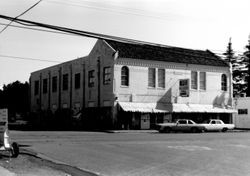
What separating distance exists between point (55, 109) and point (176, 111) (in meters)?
18.8

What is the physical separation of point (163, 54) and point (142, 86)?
5.28 m

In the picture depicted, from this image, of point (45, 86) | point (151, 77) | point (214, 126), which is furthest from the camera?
point (45, 86)

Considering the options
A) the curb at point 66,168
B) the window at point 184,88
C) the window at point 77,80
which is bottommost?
the curb at point 66,168

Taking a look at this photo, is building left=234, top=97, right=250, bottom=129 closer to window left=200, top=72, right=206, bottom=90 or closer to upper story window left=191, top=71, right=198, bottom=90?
window left=200, top=72, right=206, bottom=90

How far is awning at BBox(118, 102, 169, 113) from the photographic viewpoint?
45.1 meters

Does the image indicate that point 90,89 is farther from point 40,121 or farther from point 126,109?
point 40,121

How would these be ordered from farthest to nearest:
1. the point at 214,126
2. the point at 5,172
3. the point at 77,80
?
the point at 77,80 < the point at 214,126 < the point at 5,172

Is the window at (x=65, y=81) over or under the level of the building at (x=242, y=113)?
over

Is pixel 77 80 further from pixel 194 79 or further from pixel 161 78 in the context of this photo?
pixel 194 79

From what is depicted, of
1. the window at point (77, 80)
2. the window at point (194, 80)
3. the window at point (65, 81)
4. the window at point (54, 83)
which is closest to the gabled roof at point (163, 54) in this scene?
the window at point (194, 80)

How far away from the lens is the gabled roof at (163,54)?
156ft

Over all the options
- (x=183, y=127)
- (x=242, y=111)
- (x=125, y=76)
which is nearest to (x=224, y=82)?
(x=242, y=111)

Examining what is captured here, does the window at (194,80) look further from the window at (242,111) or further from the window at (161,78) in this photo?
the window at (242,111)

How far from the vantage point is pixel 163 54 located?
50.2m
